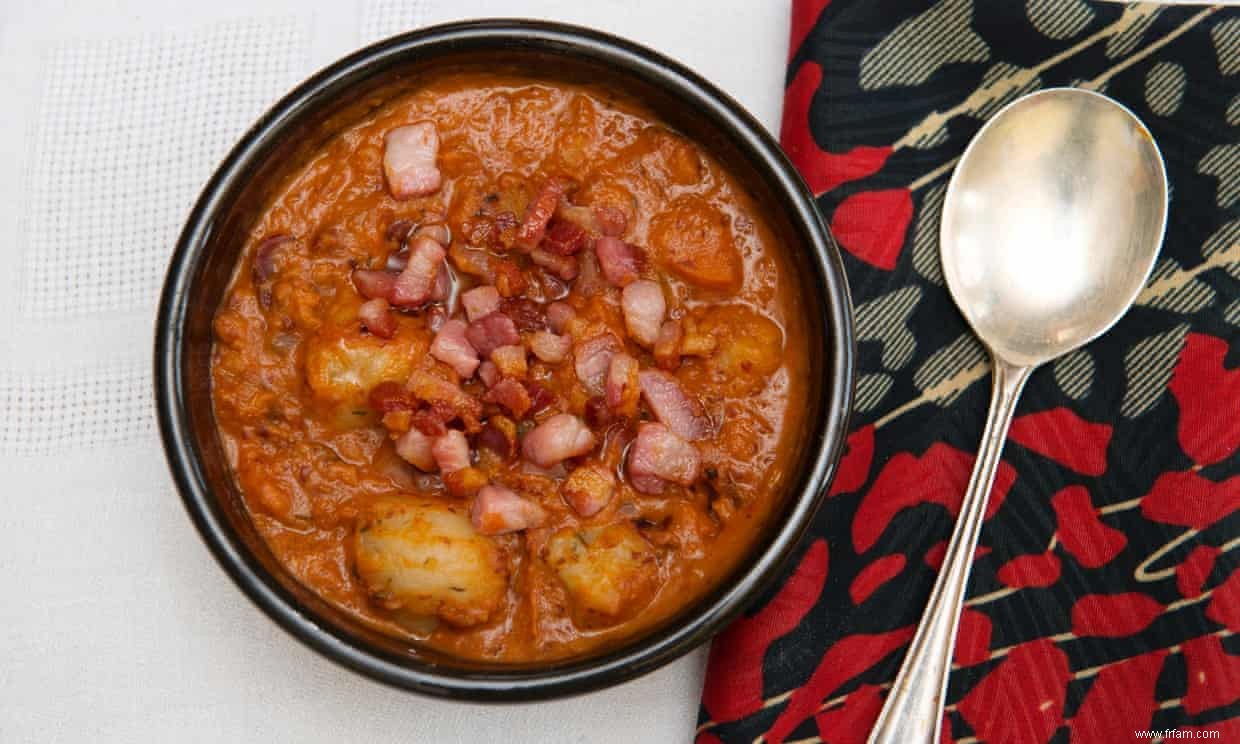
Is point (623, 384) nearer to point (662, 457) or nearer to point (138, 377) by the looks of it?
point (662, 457)

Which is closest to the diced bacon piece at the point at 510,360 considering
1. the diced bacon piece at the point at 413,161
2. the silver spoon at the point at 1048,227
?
the diced bacon piece at the point at 413,161

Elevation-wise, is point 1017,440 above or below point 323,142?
below

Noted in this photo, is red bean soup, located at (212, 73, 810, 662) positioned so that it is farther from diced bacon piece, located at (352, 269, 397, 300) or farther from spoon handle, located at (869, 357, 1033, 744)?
spoon handle, located at (869, 357, 1033, 744)

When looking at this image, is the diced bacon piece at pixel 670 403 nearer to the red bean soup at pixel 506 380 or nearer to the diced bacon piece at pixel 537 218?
the red bean soup at pixel 506 380

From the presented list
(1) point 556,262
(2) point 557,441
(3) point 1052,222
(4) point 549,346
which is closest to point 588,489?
(2) point 557,441

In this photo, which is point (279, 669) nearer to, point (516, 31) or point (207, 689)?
point (207, 689)

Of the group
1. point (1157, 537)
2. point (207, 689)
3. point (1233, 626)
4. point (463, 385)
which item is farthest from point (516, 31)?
point (1233, 626)

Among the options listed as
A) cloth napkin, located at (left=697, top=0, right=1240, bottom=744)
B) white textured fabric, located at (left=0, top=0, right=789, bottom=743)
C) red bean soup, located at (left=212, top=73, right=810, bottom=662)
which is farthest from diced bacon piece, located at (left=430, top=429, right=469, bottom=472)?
cloth napkin, located at (left=697, top=0, right=1240, bottom=744)
